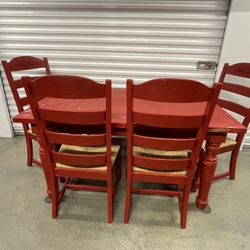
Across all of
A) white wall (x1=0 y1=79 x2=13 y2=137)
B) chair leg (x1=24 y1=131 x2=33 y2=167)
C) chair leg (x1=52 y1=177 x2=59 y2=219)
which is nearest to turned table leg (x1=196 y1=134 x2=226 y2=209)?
chair leg (x1=52 y1=177 x2=59 y2=219)

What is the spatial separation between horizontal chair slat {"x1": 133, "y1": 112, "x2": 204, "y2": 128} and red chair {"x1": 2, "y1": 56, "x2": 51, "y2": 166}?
113 centimetres

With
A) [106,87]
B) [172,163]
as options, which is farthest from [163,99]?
[172,163]

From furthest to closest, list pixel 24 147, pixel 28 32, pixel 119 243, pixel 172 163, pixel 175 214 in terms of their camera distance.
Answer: pixel 24 147
pixel 28 32
pixel 175 214
pixel 119 243
pixel 172 163

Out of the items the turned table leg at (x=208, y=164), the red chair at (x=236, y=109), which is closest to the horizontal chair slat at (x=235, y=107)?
the red chair at (x=236, y=109)

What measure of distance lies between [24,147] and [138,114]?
6.75 ft

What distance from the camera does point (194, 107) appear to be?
5.19 feet

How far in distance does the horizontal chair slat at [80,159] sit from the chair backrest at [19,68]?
2.94 feet

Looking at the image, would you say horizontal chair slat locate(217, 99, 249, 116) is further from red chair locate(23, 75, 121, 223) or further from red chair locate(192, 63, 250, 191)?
red chair locate(23, 75, 121, 223)

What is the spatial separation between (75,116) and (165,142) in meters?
0.53

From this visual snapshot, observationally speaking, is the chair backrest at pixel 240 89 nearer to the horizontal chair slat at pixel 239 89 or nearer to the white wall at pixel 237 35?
the horizontal chair slat at pixel 239 89

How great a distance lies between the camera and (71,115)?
44.1 inches

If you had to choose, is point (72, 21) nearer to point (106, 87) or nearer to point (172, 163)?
point (106, 87)

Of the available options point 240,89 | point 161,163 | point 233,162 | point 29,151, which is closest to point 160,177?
point 161,163

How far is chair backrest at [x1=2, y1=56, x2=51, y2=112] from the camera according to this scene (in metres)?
1.90
